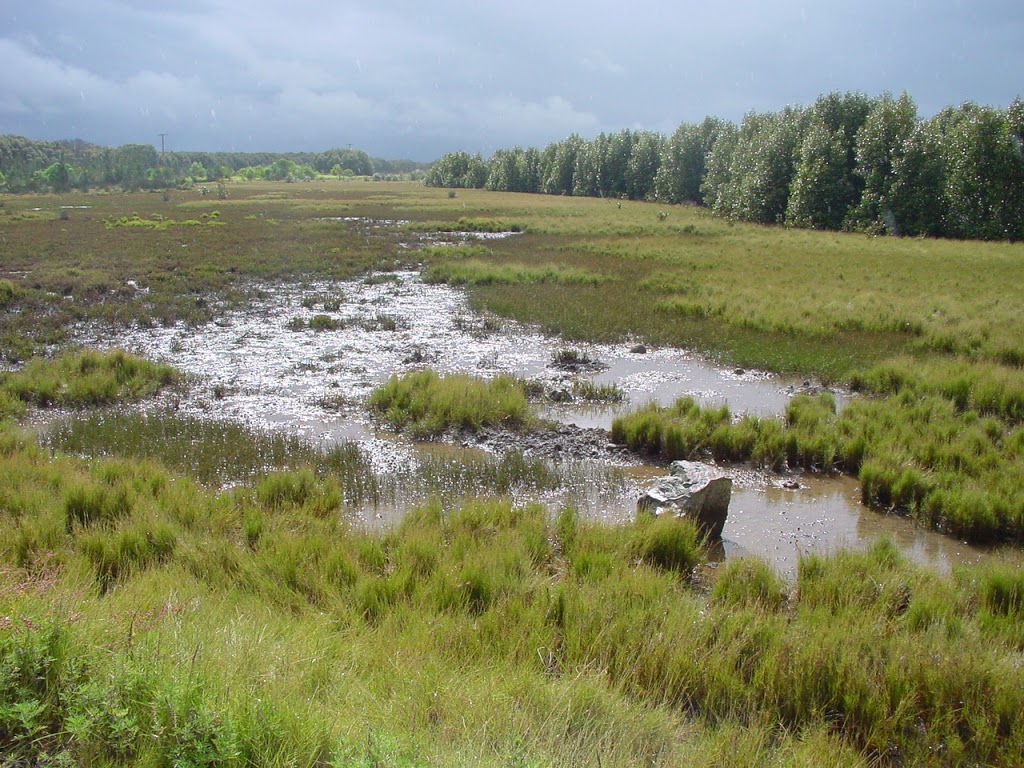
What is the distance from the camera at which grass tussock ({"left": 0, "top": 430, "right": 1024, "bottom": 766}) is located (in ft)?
10.3

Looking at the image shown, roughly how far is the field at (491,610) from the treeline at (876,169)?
119 feet

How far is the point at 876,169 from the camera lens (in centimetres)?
4828

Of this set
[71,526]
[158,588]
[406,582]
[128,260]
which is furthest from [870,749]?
[128,260]

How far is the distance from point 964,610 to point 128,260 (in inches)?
1287

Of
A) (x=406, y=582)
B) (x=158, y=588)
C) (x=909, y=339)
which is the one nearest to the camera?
(x=158, y=588)

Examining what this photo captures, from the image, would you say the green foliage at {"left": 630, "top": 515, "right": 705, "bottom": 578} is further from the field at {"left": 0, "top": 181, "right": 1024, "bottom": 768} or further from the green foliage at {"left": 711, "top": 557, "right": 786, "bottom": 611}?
the green foliage at {"left": 711, "top": 557, "right": 786, "bottom": 611}

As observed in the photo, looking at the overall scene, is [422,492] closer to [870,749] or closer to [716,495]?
[716,495]

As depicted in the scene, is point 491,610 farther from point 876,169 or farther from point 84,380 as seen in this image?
point 876,169

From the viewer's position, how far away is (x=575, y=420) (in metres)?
11.9

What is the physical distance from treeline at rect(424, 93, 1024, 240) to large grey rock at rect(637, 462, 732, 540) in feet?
149

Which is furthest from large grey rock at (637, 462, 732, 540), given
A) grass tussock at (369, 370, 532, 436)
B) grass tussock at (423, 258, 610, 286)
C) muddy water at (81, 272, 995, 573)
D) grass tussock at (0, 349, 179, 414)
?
grass tussock at (423, 258, 610, 286)

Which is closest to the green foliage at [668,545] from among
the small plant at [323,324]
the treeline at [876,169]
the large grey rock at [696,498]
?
the large grey rock at [696,498]

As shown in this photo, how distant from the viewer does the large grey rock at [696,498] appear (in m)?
7.50

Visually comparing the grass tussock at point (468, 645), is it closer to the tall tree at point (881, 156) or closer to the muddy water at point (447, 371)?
the muddy water at point (447, 371)
